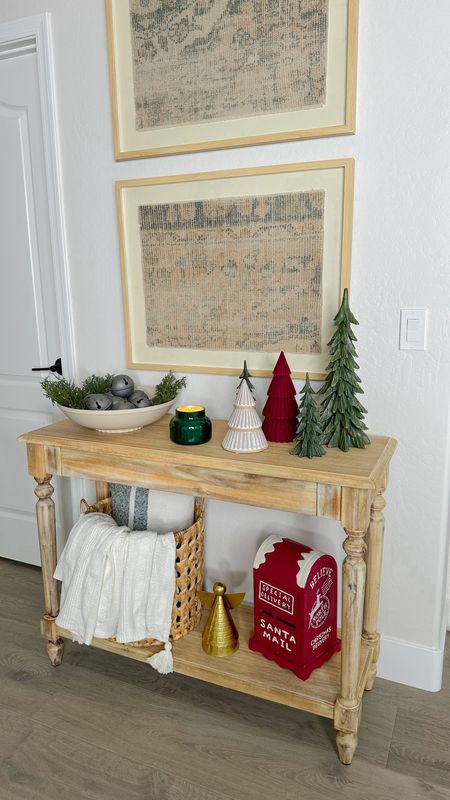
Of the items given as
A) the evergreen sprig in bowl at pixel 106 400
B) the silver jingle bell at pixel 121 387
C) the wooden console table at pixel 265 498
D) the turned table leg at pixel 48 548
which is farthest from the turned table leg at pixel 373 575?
the turned table leg at pixel 48 548

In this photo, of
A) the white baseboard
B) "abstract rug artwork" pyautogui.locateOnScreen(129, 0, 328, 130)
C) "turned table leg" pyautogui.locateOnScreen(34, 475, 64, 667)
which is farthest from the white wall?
"turned table leg" pyautogui.locateOnScreen(34, 475, 64, 667)

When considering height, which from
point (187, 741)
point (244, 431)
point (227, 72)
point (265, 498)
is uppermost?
point (227, 72)

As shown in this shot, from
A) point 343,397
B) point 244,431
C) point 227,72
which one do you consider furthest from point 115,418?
point 227,72

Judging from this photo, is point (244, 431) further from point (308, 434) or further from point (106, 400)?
point (106, 400)

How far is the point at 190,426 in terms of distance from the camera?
1555 millimetres

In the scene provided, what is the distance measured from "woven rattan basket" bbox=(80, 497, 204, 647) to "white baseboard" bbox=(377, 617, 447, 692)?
0.60 metres

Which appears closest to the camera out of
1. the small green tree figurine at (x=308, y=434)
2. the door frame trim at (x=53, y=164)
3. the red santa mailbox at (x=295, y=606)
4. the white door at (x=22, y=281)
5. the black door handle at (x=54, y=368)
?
the small green tree figurine at (x=308, y=434)

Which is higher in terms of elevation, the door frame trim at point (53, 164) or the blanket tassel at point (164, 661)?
the door frame trim at point (53, 164)

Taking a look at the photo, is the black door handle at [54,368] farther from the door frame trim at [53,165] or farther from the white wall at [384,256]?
the white wall at [384,256]

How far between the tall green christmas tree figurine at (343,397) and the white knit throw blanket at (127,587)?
0.56m

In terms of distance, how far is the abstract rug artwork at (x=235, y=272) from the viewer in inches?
64.8

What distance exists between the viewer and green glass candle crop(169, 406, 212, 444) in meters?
1.56

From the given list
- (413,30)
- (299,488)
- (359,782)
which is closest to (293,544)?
(299,488)

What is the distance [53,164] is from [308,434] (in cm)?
133
